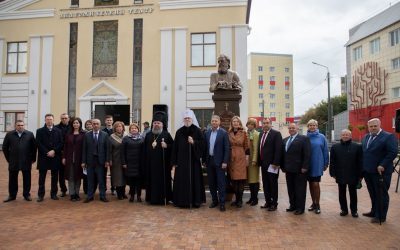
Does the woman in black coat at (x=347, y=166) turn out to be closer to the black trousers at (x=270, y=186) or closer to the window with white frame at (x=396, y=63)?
the black trousers at (x=270, y=186)

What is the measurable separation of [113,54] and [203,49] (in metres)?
5.47

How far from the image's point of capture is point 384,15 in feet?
105

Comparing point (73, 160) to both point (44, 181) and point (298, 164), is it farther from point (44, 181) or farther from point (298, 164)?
point (298, 164)

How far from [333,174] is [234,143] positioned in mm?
1977

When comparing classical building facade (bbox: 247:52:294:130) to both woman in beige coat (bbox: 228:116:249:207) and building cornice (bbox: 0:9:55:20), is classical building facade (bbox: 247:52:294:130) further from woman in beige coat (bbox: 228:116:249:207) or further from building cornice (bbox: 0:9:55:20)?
woman in beige coat (bbox: 228:116:249:207)

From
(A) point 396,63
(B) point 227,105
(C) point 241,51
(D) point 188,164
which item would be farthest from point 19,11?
(A) point 396,63

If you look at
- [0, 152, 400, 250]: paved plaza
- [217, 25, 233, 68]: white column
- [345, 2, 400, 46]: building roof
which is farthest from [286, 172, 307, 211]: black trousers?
[345, 2, 400, 46]: building roof

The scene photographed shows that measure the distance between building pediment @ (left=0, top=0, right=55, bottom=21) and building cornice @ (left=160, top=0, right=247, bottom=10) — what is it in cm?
714

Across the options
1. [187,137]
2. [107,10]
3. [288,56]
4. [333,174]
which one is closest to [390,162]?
[333,174]

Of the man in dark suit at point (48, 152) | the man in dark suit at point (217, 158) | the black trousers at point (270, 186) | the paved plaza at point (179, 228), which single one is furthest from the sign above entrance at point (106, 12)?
the black trousers at point (270, 186)

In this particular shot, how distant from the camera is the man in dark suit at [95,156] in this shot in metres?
7.50

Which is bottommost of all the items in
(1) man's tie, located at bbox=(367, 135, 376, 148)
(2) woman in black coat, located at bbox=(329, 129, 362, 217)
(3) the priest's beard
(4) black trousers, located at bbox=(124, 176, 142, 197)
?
(4) black trousers, located at bbox=(124, 176, 142, 197)

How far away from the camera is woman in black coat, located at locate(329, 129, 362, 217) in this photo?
248 inches

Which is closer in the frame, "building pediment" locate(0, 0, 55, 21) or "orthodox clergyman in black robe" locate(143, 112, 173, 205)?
"orthodox clergyman in black robe" locate(143, 112, 173, 205)
